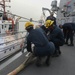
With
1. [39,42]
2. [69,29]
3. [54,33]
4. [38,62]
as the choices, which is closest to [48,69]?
[38,62]

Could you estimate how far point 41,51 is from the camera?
3502 millimetres

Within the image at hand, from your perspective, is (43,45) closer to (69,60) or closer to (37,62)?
(37,62)

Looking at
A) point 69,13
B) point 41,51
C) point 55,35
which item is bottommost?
point 41,51

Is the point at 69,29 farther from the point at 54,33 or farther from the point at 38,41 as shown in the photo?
the point at 38,41

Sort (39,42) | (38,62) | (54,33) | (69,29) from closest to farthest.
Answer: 1. (39,42)
2. (38,62)
3. (54,33)
4. (69,29)

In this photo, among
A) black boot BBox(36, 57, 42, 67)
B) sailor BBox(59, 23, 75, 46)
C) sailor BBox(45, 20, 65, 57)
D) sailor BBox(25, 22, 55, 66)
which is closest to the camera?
sailor BBox(25, 22, 55, 66)

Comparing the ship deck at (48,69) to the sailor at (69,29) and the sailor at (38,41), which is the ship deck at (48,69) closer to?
the sailor at (38,41)

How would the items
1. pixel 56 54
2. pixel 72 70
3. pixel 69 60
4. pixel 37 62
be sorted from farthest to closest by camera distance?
pixel 56 54 → pixel 69 60 → pixel 37 62 → pixel 72 70

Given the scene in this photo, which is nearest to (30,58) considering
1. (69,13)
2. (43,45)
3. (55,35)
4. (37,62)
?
(37,62)

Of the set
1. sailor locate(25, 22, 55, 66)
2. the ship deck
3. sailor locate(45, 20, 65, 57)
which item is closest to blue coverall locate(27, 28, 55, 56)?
sailor locate(25, 22, 55, 66)

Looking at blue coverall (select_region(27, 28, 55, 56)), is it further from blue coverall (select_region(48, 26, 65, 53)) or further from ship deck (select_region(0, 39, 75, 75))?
blue coverall (select_region(48, 26, 65, 53))

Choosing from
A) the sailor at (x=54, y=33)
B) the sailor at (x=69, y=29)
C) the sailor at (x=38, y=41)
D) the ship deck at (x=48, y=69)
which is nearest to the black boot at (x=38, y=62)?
the ship deck at (x=48, y=69)

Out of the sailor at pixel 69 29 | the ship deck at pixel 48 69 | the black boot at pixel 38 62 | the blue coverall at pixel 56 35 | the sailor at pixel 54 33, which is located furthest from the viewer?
the sailor at pixel 69 29

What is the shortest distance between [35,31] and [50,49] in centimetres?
46
